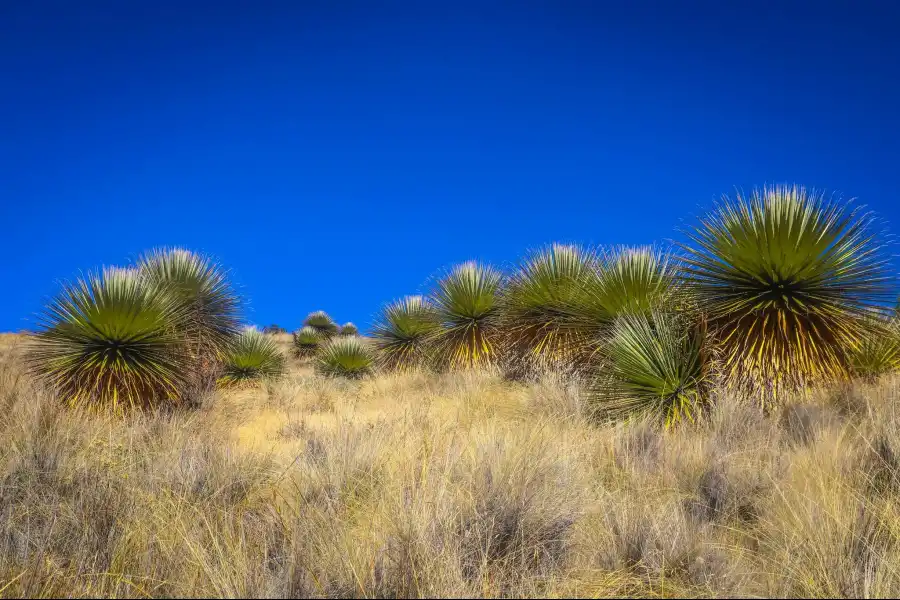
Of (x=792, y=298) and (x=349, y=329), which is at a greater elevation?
(x=349, y=329)

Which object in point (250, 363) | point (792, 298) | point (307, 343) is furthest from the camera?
point (307, 343)

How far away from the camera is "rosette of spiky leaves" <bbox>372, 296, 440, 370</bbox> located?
51.3ft

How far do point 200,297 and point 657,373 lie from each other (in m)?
7.88

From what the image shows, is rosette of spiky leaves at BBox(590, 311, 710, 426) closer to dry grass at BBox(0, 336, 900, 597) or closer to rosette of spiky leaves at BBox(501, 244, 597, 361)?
dry grass at BBox(0, 336, 900, 597)

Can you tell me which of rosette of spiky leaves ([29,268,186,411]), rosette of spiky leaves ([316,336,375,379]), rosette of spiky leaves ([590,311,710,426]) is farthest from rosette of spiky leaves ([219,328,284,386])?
rosette of spiky leaves ([590,311,710,426])

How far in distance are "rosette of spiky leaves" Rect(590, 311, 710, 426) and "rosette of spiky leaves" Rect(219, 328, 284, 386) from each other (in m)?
10.5

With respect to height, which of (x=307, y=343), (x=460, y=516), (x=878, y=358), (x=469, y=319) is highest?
(x=307, y=343)

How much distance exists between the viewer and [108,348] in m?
7.74

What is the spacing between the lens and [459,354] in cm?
1297

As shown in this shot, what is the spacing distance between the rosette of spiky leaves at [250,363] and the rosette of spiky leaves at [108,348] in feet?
20.9

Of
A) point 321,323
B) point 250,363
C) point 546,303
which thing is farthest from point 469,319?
point 321,323

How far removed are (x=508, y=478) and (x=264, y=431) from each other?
18.3 ft

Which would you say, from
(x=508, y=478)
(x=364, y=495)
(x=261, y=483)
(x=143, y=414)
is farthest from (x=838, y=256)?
(x=143, y=414)

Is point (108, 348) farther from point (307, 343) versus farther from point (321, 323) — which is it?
point (321, 323)
